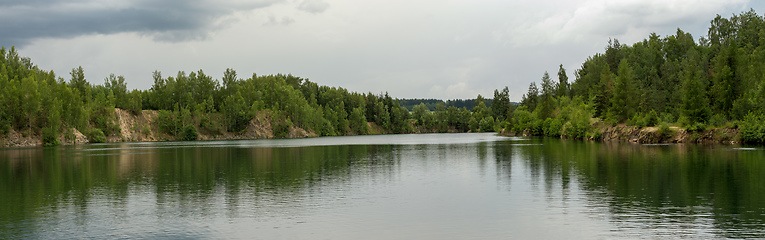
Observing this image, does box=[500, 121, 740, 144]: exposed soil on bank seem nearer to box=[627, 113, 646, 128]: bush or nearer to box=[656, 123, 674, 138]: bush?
box=[656, 123, 674, 138]: bush

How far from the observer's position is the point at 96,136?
17900cm

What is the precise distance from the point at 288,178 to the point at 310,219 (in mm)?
19620

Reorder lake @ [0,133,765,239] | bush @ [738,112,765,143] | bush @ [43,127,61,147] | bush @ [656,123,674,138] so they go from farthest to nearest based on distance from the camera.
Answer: bush @ [43,127,61,147] < bush @ [656,123,674,138] < bush @ [738,112,765,143] < lake @ [0,133,765,239]

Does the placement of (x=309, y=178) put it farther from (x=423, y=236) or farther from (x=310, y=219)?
(x=423, y=236)

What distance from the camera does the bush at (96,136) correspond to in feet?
582

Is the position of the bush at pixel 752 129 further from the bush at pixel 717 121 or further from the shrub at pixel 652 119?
the shrub at pixel 652 119

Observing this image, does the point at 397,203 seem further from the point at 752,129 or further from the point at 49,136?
the point at 49,136

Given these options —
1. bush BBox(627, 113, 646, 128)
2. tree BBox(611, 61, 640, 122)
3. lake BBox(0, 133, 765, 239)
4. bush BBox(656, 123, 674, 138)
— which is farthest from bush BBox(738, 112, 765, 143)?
lake BBox(0, 133, 765, 239)

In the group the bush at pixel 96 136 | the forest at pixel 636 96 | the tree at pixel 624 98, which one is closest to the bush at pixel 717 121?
the forest at pixel 636 96

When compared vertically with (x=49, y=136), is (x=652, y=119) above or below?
above

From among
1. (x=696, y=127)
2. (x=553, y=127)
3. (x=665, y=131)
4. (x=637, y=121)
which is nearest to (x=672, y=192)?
(x=696, y=127)

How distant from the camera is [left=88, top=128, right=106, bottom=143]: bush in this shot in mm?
177500

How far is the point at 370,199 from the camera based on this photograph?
110ft

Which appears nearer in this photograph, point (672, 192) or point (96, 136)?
point (672, 192)
